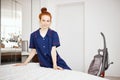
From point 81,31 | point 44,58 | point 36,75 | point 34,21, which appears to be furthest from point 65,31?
point 36,75

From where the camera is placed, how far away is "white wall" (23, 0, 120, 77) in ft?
16.6

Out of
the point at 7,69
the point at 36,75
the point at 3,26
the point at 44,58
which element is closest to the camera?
the point at 36,75

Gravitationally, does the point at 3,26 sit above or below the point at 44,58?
above

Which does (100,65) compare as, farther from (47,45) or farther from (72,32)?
(72,32)

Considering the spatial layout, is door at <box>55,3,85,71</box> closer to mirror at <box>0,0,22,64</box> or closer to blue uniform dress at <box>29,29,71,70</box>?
mirror at <box>0,0,22,64</box>

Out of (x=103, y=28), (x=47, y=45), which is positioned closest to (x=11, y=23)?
(x=103, y=28)

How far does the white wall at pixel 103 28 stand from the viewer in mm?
5059

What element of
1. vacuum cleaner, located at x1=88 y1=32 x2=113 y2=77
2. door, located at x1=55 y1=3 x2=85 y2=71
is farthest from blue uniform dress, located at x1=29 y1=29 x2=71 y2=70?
door, located at x1=55 y1=3 x2=85 y2=71

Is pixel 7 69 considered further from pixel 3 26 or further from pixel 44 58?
pixel 3 26

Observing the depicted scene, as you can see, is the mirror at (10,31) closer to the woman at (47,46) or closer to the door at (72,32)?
the door at (72,32)

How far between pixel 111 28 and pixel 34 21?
2111mm

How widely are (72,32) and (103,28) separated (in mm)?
872

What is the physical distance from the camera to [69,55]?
18.3 feet

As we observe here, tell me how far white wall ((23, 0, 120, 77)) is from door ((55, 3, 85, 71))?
0.72ft
